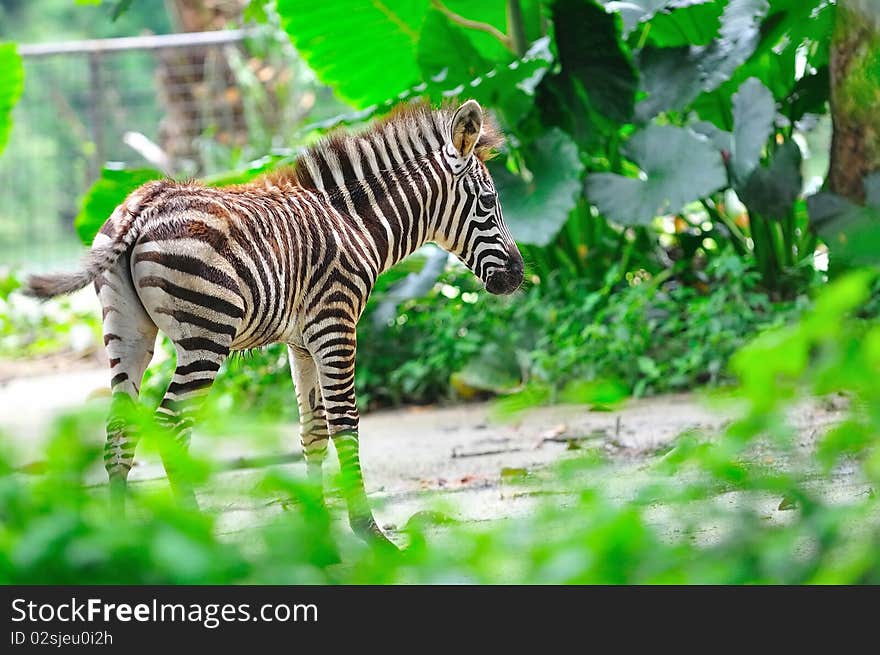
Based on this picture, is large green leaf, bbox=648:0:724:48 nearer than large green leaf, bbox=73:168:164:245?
No

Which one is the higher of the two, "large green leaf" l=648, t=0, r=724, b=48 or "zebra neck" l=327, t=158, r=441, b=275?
"large green leaf" l=648, t=0, r=724, b=48

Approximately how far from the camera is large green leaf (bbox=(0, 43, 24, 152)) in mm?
8625

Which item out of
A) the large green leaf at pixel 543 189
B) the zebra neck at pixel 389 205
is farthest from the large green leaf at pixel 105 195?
the zebra neck at pixel 389 205

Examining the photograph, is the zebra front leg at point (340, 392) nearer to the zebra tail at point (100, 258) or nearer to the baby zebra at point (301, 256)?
the baby zebra at point (301, 256)

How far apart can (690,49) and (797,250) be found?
4.98ft

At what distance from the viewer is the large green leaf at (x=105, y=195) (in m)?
6.45

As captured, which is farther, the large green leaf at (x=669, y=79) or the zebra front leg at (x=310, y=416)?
the large green leaf at (x=669, y=79)

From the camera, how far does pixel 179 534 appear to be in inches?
55.5

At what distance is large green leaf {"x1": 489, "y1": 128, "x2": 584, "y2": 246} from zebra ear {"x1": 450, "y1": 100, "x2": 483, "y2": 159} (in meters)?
1.69

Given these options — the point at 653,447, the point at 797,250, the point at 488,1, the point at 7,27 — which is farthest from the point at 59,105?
the point at 7,27

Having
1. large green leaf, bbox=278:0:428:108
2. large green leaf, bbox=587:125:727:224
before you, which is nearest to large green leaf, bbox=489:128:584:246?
large green leaf, bbox=587:125:727:224

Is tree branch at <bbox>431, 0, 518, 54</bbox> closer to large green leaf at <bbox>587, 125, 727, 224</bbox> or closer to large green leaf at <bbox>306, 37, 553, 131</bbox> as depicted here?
large green leaf at <bbox>306, 37, 553, 131</bbox>

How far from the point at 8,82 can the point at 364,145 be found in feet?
18.1
